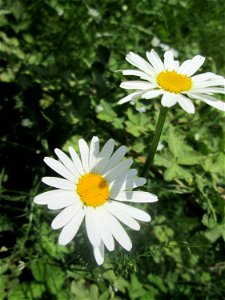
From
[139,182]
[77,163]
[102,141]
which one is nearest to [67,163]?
[77,163]

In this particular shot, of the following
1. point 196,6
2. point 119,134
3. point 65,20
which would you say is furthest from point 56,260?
point 196,6

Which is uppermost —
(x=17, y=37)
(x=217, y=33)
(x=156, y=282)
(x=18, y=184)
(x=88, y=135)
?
(x=217, y=33)

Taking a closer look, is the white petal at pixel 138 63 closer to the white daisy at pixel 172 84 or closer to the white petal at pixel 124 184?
the white daisy at pixel 172 84

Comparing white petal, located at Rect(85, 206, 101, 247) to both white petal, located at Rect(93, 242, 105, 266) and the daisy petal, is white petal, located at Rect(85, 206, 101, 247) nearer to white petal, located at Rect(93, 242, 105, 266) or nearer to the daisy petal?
white petal, located at Rect(93, 242, 105, 266)

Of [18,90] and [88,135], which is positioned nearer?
[88,135]

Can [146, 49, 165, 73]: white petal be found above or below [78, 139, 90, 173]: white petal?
above

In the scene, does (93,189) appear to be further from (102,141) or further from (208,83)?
(102,141)

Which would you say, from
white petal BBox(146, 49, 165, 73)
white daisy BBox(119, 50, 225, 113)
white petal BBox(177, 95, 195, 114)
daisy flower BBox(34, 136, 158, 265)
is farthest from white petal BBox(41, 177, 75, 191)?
white petal BBox(146, 49, 165, 73)

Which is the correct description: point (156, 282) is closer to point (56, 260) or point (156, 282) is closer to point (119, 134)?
point (56, 260)
